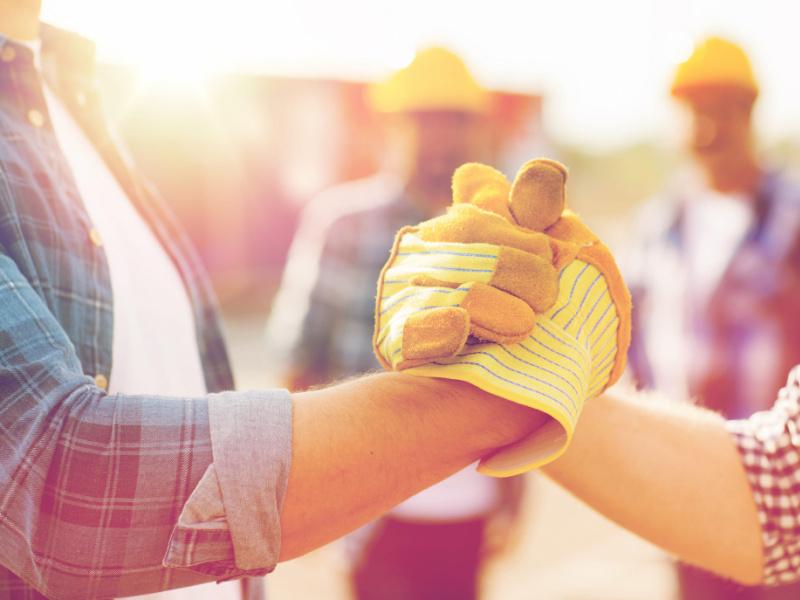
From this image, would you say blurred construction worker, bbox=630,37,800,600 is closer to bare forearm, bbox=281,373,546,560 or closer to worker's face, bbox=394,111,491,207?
worker's face, bbox=394,111,491,207

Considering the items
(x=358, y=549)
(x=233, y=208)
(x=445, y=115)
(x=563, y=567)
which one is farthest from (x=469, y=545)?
(x=233, y=208)

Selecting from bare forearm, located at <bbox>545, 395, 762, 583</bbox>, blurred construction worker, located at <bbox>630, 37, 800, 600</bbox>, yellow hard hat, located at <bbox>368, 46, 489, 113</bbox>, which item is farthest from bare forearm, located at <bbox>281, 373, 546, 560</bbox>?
yellow hard hat, located at <bbox>368, 46, 489, 113</bbox>

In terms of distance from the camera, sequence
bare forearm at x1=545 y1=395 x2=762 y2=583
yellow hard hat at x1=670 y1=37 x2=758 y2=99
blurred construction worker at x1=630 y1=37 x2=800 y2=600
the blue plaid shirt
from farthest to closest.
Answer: yellow hard hat at x1=670 y1=37 x2=758 y2=99
blurred construction worker at x1=630 y1=37 x2=800 y2=600
bare forearm at x1=545 y1=395 x2=762 y2=583
the blue plaid shirt

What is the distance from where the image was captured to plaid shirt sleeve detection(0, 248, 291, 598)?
3.15 ft

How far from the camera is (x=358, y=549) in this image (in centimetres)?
324

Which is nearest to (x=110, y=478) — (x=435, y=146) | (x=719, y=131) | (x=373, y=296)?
(x=373, y=296)

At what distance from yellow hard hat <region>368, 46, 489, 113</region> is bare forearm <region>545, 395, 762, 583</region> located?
2467 mm

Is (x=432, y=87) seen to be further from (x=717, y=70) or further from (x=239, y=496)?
(x=239, y=496)

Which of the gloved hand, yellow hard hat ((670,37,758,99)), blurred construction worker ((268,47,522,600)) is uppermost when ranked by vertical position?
yellow hard hat ((670,37,758,99))

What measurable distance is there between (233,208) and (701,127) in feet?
32.6

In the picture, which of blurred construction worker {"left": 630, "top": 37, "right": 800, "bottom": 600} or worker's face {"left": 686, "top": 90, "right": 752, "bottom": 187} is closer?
blurred construction worker {"left": 630, "top": 37, "right": 800, "bottom": 600}

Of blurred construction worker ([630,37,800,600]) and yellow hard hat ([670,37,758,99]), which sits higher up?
yellow hard hat ([670,37,758,99])

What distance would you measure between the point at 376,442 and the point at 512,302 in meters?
0.25

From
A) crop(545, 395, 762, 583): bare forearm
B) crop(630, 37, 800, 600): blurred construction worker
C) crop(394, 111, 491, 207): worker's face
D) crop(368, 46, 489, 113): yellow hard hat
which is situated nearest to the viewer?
crop(545, 395, 762, 583): bare forearm
